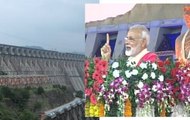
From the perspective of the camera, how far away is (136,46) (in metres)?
11.8

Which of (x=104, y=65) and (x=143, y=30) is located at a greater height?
(x=143, y=30)

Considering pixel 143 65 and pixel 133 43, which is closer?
pixel 143 65

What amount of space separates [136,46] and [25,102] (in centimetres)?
1521

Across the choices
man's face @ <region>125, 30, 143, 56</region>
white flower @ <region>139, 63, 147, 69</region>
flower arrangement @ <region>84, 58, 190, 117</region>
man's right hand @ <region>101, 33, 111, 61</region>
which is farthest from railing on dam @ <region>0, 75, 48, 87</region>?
white flower @ <region>139, 63, 147, 69</region>

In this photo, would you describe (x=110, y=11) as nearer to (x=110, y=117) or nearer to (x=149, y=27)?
(x=149, y=27)

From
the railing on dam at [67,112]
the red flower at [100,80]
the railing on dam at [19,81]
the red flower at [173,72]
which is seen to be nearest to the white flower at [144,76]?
the red flower at [173,72]

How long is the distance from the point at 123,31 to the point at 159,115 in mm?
1944

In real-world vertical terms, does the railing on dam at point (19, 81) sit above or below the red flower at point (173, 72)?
above

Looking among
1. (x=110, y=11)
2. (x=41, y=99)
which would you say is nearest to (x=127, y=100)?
(x=110, y=11)

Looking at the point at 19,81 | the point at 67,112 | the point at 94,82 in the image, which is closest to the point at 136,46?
the point at 94,82

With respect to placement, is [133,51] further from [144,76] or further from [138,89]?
[138,89]

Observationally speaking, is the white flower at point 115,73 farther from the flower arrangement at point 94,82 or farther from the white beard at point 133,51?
the white beard at point 133,51

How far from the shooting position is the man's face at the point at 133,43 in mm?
11719

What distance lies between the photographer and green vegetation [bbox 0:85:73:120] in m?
21.7
